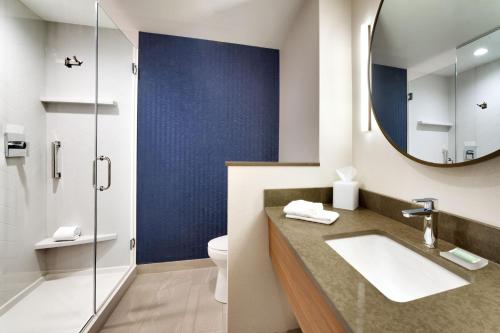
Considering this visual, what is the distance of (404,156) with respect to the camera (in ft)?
3.11

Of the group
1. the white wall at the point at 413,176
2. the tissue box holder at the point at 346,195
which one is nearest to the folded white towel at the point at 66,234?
the tissue box holder at the point at 346,195

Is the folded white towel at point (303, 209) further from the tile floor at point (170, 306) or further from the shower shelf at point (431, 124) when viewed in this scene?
the tile floor at point (170, 306)

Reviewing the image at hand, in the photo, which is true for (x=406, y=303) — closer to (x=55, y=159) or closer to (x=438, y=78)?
(x=438, y=78)

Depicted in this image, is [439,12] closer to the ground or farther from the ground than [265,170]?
farther from the ground

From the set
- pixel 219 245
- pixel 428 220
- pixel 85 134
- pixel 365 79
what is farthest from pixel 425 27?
pixel 85 134

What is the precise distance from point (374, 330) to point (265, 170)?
2.95 feet

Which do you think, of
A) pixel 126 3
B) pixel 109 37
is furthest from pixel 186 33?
pixel 109 37

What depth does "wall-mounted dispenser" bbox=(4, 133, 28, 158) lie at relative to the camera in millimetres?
1402

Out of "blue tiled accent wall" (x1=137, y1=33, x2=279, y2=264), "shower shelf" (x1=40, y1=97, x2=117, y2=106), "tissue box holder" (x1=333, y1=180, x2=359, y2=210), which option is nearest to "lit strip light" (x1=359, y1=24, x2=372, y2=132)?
"tissue box holder" (x1=333, y1=180, x2=359, y2=210)

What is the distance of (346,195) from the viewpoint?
115cm

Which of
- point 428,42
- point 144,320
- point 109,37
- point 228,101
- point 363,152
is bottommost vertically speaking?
point 144,320

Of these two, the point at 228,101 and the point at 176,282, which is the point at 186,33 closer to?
the point at 228,101

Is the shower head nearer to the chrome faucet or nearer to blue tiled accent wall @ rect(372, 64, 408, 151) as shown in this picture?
blue tiled accent wall @ rect(372, 64, 408, 151)

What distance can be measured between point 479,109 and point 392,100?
0.38 m
